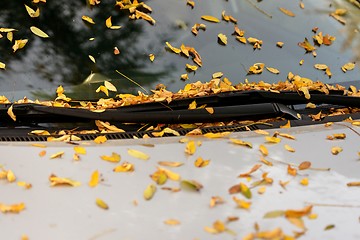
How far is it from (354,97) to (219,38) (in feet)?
2.36

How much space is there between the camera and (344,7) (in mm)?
3393

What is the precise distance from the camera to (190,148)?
218 centimetres

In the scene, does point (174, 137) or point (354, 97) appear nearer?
point (174, 137)

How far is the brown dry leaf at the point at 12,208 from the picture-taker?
182 cm

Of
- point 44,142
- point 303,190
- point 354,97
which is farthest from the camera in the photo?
point 354,97

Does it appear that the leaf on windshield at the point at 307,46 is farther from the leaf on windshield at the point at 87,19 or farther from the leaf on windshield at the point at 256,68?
the leaf on windshield at the point at 87,19

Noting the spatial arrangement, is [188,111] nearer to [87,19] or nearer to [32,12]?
[87,19]

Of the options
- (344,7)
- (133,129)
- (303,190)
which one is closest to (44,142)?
(133,129)

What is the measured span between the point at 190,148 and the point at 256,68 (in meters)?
0.88

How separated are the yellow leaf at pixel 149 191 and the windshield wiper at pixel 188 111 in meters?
0.54

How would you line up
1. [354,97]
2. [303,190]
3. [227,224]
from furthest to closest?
[354,97], [303,190], [227,224]

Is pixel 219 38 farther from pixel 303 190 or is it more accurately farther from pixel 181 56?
pixel 303 190

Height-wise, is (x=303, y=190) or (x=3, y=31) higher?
(x=303, y=190)

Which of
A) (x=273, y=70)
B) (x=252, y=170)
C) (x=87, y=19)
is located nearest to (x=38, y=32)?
(x=87, y=19)
